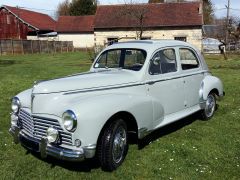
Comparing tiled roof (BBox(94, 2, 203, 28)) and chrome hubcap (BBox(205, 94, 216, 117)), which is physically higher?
tiled roof (BBox(94, 2, 203, 28))

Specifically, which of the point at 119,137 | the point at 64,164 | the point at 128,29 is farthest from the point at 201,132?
the point at 128,29

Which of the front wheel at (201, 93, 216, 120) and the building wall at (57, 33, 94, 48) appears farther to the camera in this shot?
the building wall at (57, 33, 94, 48)

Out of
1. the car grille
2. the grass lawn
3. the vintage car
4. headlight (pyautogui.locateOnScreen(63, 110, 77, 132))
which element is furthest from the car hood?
the grass lawn

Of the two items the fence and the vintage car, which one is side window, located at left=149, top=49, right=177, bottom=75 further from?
the fence

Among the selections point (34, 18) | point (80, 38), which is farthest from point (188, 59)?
point (34, 18)

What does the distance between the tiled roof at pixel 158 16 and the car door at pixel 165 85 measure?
103 feet

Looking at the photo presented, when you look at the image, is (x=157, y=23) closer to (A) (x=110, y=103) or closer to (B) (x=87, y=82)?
(B) (x=87, y=82)

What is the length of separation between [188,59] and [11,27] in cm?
4799

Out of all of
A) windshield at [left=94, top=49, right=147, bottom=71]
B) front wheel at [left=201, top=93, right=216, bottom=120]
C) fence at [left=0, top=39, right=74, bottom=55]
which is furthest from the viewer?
fence at [left=0, top=39, right=74, bottom=55]

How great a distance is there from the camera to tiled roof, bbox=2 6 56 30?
51.4 meters

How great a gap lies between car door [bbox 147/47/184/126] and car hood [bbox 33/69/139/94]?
0.44 metres

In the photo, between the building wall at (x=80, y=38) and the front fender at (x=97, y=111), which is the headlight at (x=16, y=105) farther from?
the building wall at (x=80, y=38)


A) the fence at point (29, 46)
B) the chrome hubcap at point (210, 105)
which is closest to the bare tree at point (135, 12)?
the fence at point (29, 46)

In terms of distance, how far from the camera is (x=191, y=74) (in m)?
7.09
